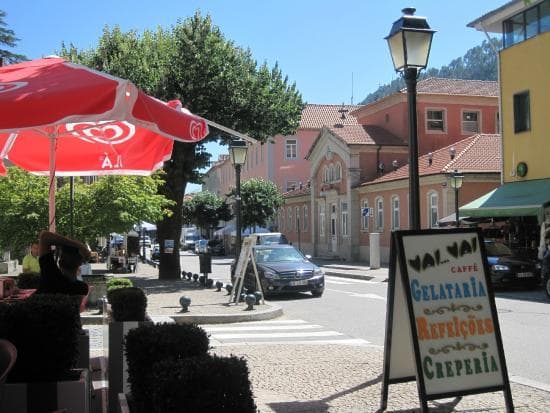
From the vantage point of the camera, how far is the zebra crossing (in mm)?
10711

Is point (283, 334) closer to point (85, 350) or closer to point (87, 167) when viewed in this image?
point (87, 167)

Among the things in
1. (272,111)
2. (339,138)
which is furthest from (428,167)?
(272,111)

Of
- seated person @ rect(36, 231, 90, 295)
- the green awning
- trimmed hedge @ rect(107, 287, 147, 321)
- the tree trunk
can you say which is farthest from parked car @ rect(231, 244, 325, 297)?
Answer: trimmed hedge @ rect(107, 287, 147, 321)

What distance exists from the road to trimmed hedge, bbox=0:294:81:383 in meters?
5.44

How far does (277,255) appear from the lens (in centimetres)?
1961

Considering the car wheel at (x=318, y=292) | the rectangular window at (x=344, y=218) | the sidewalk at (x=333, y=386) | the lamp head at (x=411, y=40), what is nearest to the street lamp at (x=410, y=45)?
the lamp head at (x=411, y=40)

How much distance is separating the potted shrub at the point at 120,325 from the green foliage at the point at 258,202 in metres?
50.3

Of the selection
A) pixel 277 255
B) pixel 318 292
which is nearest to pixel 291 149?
pixel 277 255

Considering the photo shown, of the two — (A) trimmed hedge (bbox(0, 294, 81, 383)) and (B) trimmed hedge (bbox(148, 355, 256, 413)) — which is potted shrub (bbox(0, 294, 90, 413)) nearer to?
(A) trimmed hedge (bbox(0, 294, 81, 383))

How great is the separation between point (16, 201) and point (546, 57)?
19.2 metres

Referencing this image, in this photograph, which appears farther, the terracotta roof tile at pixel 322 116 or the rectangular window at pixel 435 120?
the terracotta roof tile at pixel 322 116

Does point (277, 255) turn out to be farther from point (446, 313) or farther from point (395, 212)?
point (395, 212)

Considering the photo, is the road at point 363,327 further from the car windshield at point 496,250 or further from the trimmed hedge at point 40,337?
the trimmed hedge at point 40,337

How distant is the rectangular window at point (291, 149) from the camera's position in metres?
66.6
